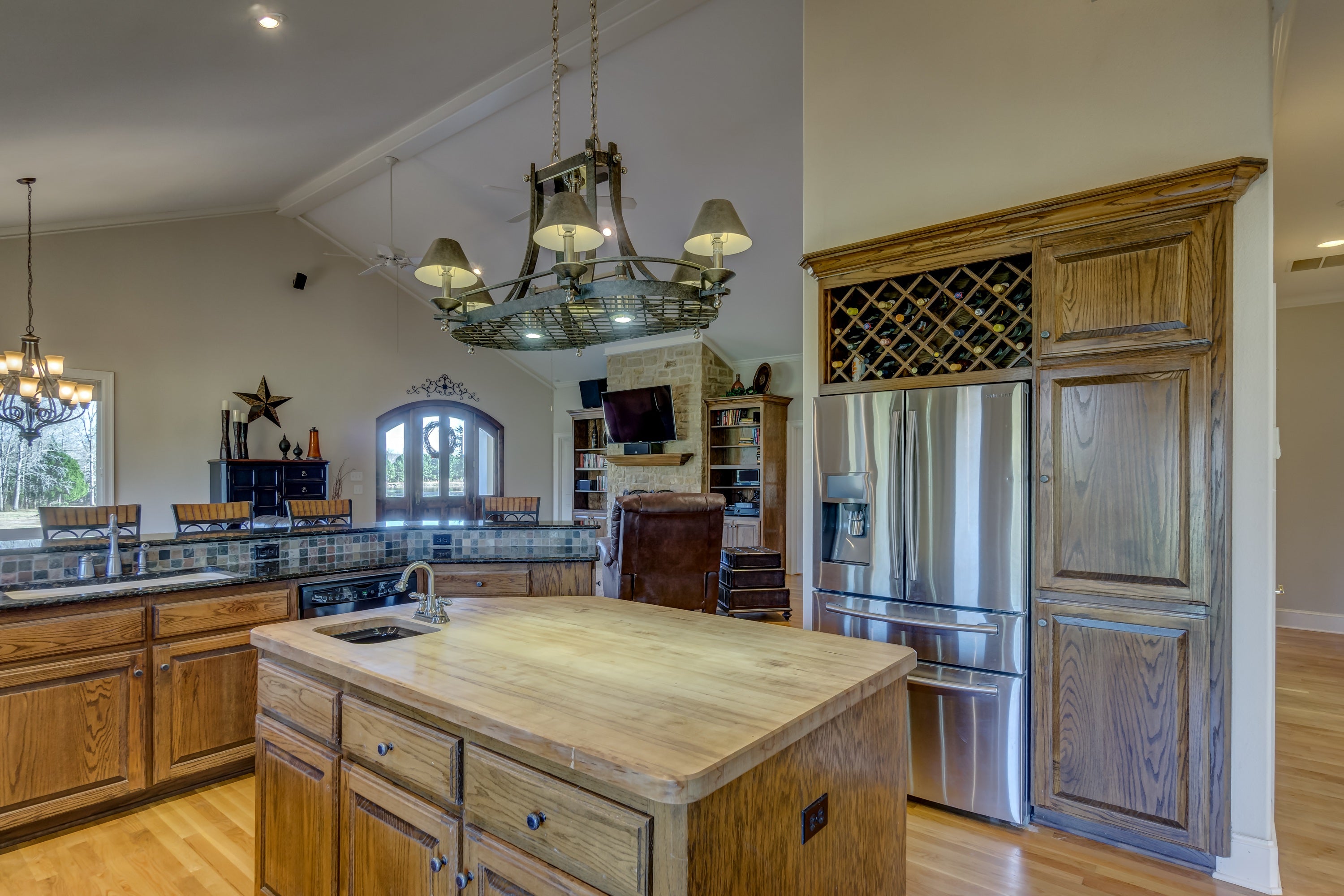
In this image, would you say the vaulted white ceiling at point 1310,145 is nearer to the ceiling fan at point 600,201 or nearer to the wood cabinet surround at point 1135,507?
the wood cabinet surround at point 1135,507

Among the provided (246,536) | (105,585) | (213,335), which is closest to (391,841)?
(105,585)

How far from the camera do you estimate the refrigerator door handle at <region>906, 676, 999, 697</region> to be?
260 centimetres

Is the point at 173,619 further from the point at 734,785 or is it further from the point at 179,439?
the point at 179,439

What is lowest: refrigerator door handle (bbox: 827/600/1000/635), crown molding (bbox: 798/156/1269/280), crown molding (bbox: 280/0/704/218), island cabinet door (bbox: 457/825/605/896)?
island cabinet door (bbox: 457/825/605/896)

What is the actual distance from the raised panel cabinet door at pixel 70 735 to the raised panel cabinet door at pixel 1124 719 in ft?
11.7

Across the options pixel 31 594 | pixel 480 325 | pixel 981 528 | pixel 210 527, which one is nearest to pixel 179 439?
pixel 210 527

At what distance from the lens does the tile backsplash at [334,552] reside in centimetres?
287

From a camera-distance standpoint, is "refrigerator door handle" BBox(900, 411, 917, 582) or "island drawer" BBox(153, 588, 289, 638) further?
"refrigerator door handle" BBox(900, 411, 917, 582)

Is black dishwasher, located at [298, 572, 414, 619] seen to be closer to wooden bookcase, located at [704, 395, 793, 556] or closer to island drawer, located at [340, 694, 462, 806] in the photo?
island drawer, located at [340, 694, 462, 806]

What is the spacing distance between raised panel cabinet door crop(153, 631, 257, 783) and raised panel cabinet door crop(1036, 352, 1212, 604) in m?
3.25

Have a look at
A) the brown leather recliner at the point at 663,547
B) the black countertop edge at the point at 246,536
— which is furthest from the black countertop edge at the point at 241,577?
the brown leather recliner at the point at 663,547

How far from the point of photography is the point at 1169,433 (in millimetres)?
2322

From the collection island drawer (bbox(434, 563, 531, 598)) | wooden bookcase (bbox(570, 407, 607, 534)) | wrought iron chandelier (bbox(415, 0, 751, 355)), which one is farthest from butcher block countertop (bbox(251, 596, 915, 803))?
wooden bookcase (bbox(570, 407, 607, 534))

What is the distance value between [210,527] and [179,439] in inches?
66.6
